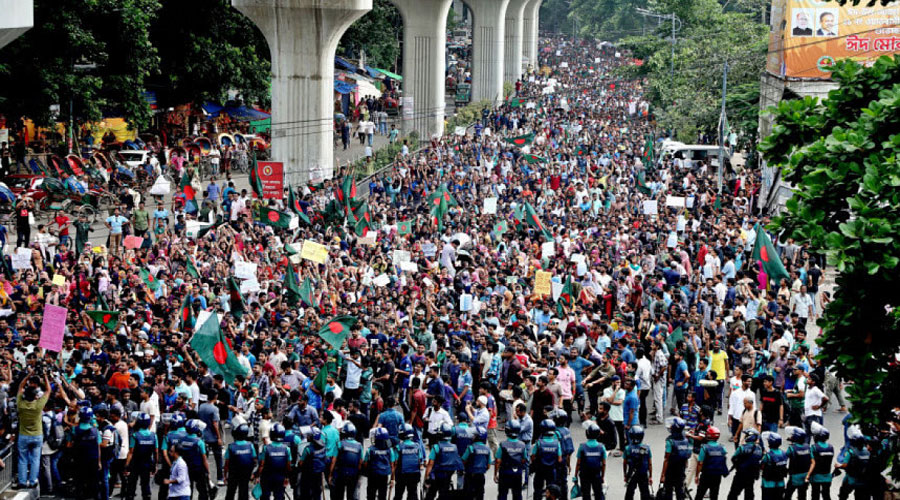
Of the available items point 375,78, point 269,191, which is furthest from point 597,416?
point 375,78

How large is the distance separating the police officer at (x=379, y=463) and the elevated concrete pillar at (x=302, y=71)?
22.9 meters

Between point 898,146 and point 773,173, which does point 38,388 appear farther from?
point 773,173

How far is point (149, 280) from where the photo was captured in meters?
20.2

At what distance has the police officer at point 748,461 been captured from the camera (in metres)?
13.4

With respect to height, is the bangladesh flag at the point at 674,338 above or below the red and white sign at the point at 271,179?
below

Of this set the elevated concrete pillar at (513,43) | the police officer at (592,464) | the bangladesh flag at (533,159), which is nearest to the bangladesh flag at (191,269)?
the police officer at (592,464)

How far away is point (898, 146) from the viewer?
10070mm

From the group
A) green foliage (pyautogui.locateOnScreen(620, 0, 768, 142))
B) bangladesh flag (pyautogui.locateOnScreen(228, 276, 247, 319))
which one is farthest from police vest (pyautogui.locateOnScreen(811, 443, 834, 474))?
green foliage (pyautogui.locateOnScreen(620, 0, 768, 142))

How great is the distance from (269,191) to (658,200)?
30.0 feet

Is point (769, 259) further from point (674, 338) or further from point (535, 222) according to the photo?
point (535, 222)

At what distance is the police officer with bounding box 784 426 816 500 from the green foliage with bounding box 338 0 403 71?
3877cm

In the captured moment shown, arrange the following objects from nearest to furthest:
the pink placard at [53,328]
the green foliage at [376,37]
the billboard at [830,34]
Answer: the pink placard at [53,328]
the billboard at [830,34]
the green foliage at [376,37]

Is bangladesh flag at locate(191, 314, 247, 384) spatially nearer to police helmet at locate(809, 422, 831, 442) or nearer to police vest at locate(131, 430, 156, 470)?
police vest at locate(131, 430, 156, 470)

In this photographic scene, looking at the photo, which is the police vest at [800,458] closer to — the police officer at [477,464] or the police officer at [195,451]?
the police officer at [477,464]
